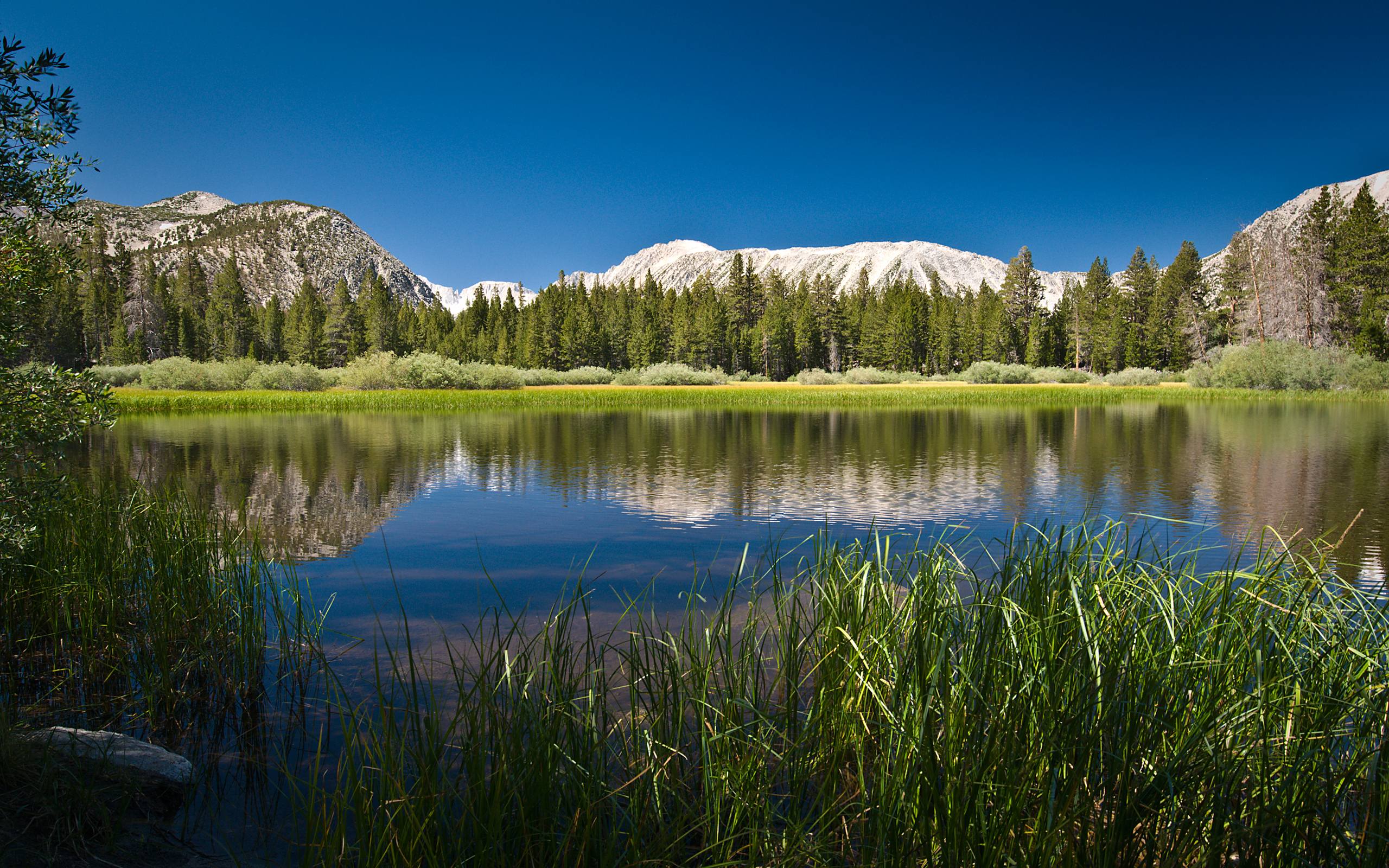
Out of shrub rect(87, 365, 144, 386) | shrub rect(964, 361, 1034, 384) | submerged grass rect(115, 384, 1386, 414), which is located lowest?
submerged grass rect(115, 384, 1386, 414)

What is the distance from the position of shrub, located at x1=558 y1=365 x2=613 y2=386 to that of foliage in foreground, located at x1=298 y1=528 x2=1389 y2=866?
2787 inches

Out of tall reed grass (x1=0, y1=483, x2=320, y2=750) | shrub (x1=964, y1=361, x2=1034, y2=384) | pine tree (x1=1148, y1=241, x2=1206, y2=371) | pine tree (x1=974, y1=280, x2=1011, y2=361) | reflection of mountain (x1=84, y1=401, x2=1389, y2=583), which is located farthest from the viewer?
pine tree (x1=974, y1=280, x2=1011, y2=361)

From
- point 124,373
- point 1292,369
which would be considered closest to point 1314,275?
point 1292,369

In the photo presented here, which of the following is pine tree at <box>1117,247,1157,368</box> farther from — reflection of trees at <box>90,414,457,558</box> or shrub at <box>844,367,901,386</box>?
reflection of trees at <box>90,414,457,558</box>

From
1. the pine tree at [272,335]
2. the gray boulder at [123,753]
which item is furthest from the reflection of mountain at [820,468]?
the pine tree at [272,335]

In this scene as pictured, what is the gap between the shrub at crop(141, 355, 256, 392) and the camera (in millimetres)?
59375

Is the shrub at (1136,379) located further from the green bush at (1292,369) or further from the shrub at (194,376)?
the shrub at (194,376)

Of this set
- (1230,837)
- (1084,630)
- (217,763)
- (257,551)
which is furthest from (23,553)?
(1230,837)

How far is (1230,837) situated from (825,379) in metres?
70.9

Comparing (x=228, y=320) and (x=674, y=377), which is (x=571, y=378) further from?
(x=228, y=320)

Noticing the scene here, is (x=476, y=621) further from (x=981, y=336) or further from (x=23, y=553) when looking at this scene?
Answer: (x=981, y=336)

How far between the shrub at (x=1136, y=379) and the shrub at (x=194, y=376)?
73605mm

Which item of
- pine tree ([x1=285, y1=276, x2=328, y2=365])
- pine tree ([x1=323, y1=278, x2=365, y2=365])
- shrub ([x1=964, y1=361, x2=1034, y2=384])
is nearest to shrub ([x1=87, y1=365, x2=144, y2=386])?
pine tree ([x1=285, y1=276, x2=328, y2=365])

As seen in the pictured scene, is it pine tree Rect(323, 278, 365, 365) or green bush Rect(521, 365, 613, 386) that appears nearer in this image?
green bush Rect(521, 365, 613, 386)
